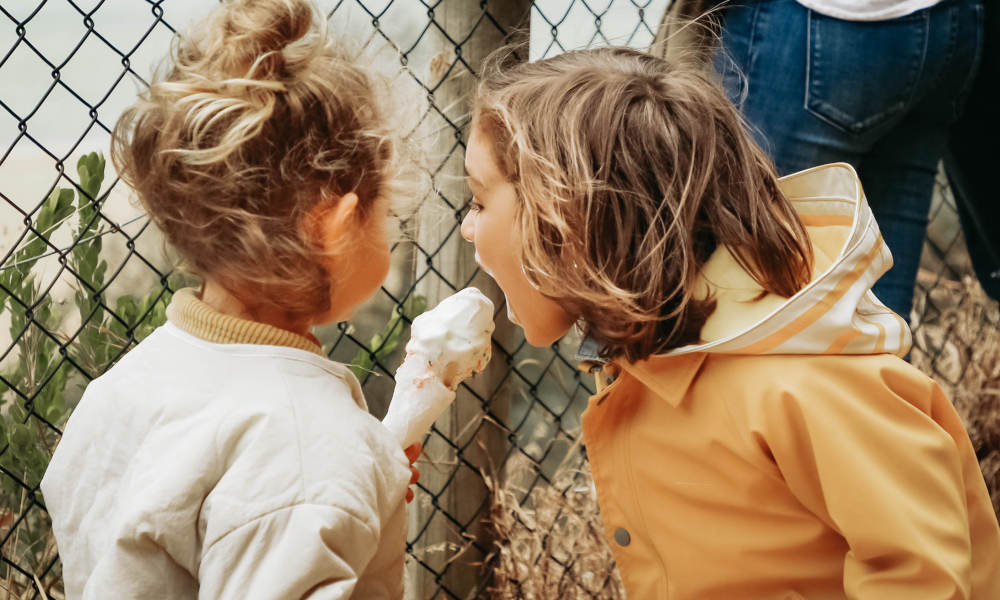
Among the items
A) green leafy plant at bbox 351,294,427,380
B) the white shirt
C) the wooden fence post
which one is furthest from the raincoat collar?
green leafy plant at bbox 351,294,427,380

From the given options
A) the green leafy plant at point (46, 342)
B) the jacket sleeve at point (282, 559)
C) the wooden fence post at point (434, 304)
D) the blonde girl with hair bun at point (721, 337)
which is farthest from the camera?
the wooden fence post at point (434, 304)

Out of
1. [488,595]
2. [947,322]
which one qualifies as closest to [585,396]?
[947,322]

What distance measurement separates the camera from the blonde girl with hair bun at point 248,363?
1.13 metres

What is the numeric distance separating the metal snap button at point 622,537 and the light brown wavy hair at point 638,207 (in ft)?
1.06

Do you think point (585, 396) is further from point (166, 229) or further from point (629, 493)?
point (166, 229)

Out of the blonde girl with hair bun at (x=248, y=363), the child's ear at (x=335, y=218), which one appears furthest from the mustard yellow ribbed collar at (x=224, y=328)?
the child's ear at (x=335, y=218)

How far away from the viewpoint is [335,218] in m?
1.28

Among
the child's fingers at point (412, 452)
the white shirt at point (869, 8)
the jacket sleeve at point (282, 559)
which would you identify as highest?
the jacket sleeve at point (282, 559)

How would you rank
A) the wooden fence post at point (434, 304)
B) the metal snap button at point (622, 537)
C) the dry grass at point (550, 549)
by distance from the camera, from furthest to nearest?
1. the dry grass at point (550, 549)
2. the wooden fence post at point (434, 304)
3. the metal snap button at point (622, 537)

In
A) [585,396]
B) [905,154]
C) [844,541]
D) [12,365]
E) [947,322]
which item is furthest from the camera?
[585,396]

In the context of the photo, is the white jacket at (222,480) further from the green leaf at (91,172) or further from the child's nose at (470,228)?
the green leaf at (91,172)

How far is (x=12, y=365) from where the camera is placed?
83.6 inches

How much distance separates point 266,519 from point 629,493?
0.69 metres

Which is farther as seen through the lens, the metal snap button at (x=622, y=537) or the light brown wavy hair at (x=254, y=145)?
the metal snap button at (x=622, y=537)
